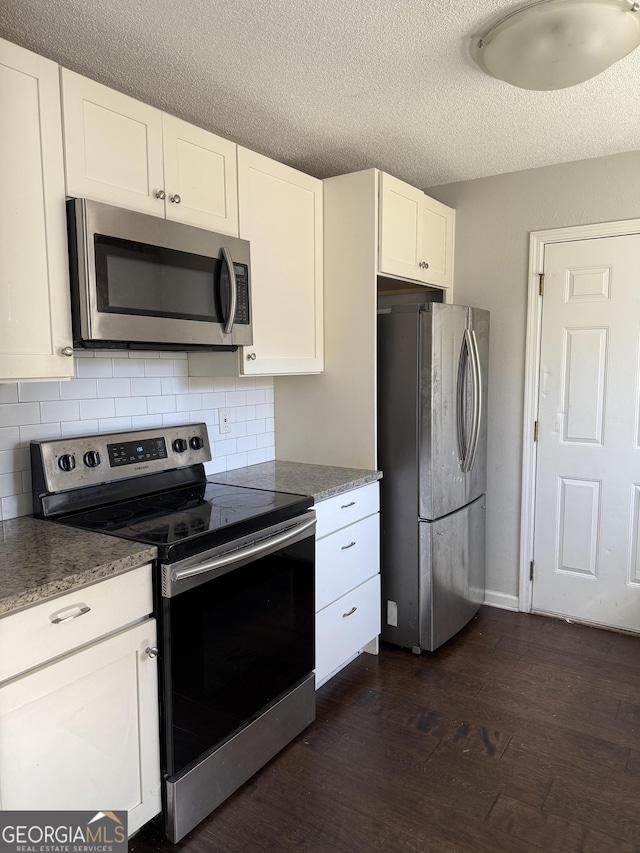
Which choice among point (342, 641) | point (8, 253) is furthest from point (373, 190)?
point (342, 641)

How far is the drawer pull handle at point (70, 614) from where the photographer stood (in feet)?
4.72

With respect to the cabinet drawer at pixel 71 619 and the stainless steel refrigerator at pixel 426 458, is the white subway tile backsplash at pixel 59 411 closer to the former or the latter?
the cabinet drawer at pixel 71 619

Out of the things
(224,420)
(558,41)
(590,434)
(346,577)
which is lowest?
(346,577)

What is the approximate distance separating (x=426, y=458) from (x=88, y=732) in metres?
1.75

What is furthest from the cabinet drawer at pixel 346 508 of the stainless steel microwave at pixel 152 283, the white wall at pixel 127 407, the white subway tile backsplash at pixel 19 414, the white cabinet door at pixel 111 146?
the white cabinet door at pixel 111 146

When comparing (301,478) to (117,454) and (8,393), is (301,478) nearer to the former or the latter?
(117,454)

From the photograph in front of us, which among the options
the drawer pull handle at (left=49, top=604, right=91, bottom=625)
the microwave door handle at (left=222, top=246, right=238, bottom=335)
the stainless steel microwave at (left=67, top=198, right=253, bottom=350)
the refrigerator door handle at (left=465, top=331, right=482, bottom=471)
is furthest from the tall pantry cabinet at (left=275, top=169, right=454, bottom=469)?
the drawer pull handle at (left=49, top=604, right=91, bottom=625)

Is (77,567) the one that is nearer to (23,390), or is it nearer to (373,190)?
(23,390)

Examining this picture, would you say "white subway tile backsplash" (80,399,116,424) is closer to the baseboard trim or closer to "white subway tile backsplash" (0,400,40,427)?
"white subway tile backsplash" (0,400,40,427)

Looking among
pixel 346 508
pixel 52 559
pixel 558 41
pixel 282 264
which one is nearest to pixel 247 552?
pixel 52 559

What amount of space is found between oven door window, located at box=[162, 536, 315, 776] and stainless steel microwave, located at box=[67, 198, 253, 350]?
819 millimetres

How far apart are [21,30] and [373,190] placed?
1.43m

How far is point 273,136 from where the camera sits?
2.65 metres

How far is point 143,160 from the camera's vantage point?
6.41 feet
